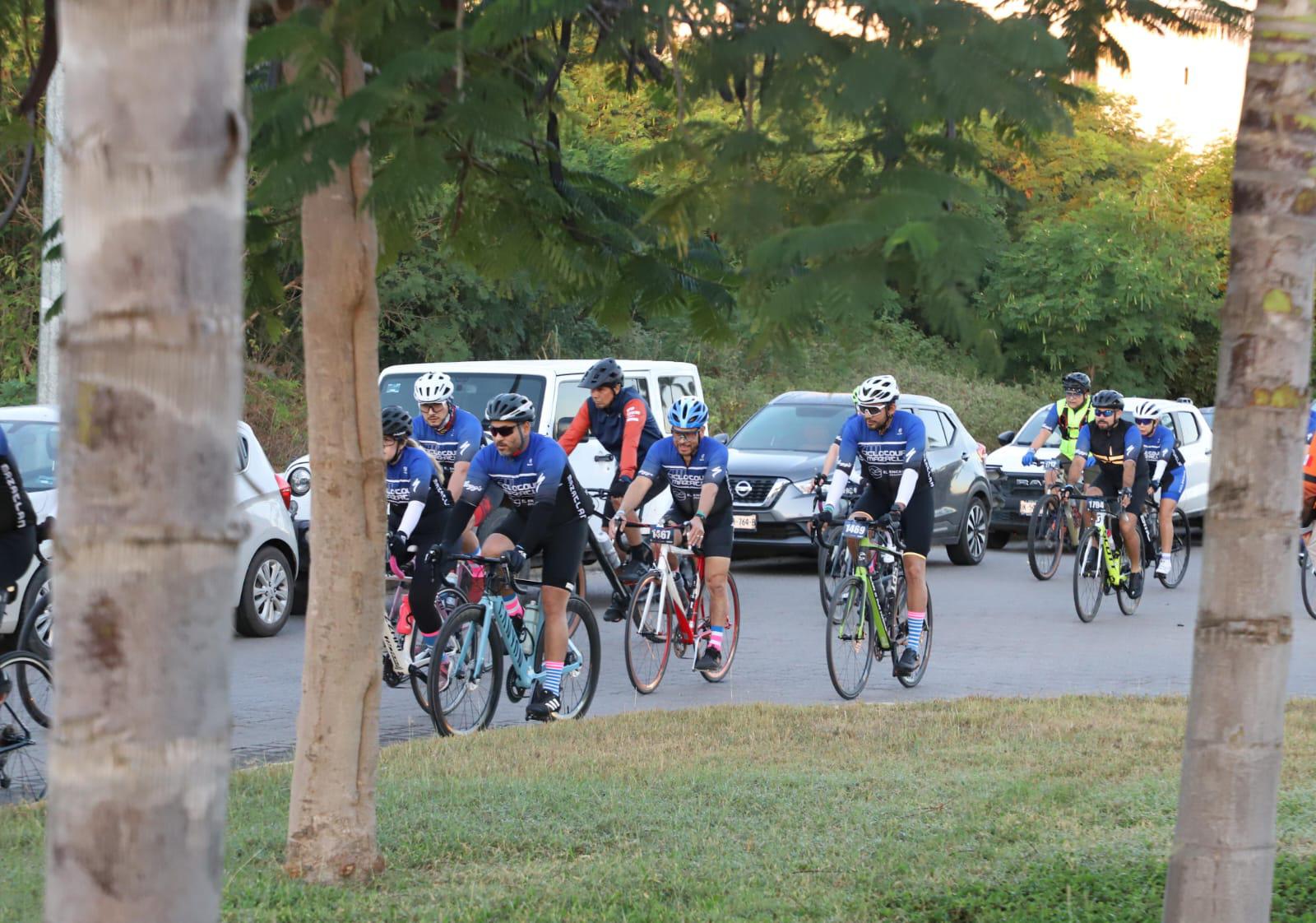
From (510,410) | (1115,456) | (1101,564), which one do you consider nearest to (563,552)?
(510,410)

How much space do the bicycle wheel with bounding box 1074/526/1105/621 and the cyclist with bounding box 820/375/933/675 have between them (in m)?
4.16

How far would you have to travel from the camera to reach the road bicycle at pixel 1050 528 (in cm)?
1750

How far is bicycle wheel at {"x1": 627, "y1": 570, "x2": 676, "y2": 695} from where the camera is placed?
35.2 feet

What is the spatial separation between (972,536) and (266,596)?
32.5ft

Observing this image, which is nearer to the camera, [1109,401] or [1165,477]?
[1109,401]

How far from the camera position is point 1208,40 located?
4348 mm

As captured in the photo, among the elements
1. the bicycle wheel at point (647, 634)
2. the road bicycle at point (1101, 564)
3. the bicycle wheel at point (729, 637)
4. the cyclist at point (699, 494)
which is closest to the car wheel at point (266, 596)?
the cyclist at point (699, 494)

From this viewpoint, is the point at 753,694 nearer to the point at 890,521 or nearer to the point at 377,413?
the point at 890,521

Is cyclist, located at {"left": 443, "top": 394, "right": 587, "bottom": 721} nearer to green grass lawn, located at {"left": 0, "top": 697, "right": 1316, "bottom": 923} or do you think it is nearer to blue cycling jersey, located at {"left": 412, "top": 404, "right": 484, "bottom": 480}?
green grass lawn, located at {"left": 0, "top": 697, "right": 1316, "bottom": 923}

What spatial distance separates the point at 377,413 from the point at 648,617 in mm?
5687

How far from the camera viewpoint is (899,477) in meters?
11.2

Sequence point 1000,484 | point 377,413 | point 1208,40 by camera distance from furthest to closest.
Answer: point 1000,484 < point 377,413 < point 1208,40

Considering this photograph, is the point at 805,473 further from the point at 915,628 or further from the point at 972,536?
the point at 915,628

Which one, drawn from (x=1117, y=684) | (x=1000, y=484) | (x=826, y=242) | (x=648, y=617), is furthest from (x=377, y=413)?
(x=1000, y=484)
